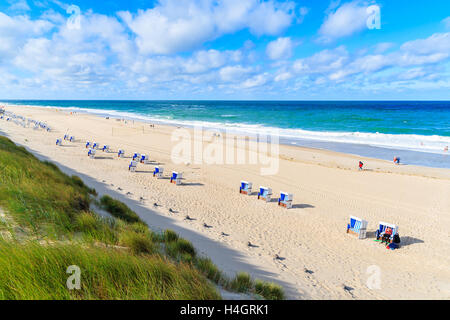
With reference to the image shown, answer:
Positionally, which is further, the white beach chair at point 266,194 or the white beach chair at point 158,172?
the white beach chair at point 158,172

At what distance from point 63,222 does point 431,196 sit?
1484cm

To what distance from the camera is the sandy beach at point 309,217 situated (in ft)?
18.1

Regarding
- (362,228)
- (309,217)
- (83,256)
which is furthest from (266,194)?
(83,256)

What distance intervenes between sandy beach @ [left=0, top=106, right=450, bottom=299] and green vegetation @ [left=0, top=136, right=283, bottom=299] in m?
1.27

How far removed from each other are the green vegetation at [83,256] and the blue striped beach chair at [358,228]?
4.80 meters

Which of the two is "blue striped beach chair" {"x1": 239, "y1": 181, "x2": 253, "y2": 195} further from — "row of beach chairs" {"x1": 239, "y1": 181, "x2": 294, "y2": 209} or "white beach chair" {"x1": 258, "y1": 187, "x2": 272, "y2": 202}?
"white beach chair" {"x1": 258, "y1": 187, "x2": 272, "y2": 202}

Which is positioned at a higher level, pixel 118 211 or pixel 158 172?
pixel 158 172

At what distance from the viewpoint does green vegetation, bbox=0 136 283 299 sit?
9.01 feet

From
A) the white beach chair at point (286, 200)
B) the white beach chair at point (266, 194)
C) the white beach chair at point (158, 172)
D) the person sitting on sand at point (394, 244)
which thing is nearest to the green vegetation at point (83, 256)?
the person sitting on sand at point (394, 244)

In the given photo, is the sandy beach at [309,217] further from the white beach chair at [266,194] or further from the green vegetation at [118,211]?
the green vegetation at [118,211]

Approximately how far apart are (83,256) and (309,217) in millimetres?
7878

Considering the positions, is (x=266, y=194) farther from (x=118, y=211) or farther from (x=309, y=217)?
(x=118, y=211)

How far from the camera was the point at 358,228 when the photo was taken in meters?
7.77
